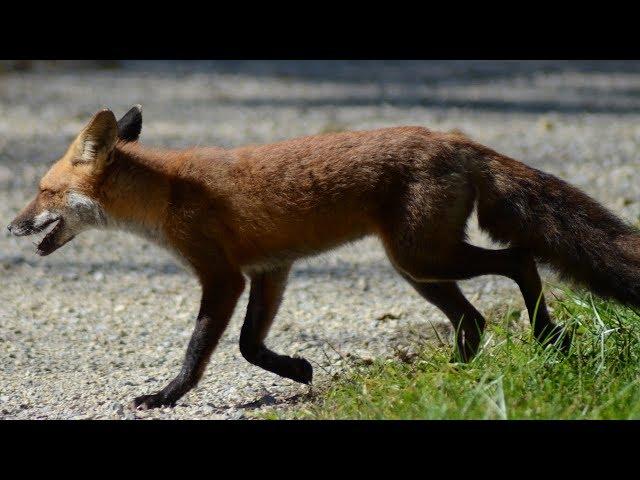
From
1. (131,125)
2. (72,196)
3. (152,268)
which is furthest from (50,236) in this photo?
(152,268)

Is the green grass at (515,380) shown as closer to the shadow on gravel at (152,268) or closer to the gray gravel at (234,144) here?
the gray gravel at (234,144)

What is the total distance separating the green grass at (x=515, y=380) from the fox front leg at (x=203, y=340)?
605 millimetres

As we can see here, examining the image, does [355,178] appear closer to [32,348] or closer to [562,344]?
[562,344]

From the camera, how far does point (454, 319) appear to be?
241 inches

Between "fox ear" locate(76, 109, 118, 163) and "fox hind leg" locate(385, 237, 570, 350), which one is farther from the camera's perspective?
"fox ear" locate(76, 109, 118, 163)

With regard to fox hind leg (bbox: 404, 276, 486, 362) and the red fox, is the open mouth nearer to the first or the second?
the red fox

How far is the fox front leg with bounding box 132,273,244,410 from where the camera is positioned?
5.79 metres

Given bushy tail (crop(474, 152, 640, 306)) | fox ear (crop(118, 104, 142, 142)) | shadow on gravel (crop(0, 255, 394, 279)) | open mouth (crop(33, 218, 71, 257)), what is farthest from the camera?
shadow on gravel (crop(0, 255, 394, 279))

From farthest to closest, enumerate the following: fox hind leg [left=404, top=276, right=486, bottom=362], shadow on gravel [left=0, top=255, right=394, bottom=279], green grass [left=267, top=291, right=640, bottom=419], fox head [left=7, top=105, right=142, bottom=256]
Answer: shadow on gravel [left=0, top=255, right=394, bottom=279], fox head [left=7, top=105, right=142, bottom=256], fox hind leg [left=404, top=276, right=486, bottom=362], green grass [left=267, top=291, right=640, bottom=419]

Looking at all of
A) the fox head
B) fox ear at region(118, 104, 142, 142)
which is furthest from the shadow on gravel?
the fox head

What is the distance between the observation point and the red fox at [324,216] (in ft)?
18.6

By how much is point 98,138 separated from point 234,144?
6505 millimetres

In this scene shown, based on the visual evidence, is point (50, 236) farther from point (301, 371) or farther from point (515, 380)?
point (515, 380)

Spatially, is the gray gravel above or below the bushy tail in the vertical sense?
below
